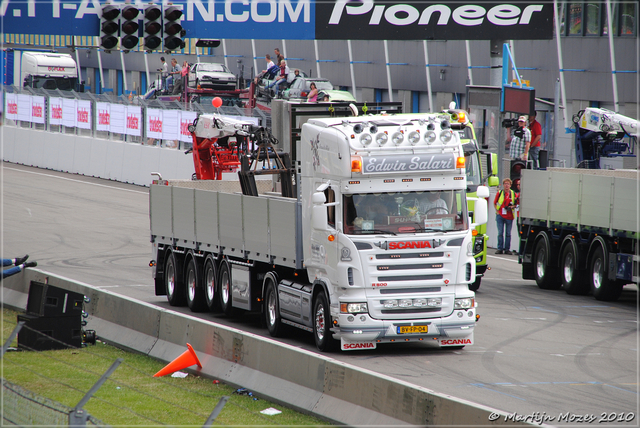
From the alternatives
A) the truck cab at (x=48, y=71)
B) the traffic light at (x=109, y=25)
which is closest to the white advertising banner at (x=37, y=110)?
the truck cab at (x=48, y=71)

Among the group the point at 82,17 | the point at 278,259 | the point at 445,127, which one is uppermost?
the point at 82,17

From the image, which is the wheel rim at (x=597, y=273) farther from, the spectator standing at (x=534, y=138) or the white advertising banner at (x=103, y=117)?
the white advertising banner at (x=103, y=117)

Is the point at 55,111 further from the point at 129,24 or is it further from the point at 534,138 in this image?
the point at 534,138

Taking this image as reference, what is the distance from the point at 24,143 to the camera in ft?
143

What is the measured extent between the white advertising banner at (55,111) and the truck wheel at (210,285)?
25.4 meters

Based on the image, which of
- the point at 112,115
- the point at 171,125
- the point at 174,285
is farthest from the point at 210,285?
the point at 112,115

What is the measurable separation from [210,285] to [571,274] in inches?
271

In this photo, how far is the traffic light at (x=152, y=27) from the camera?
24312mm

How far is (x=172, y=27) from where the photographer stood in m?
24.7

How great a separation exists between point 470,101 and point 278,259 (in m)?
13.5

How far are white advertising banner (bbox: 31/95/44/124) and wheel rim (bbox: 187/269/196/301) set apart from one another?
2612 centimetres

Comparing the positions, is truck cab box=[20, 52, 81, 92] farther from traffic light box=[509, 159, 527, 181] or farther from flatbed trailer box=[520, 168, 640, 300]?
flatbed trailer box=[520, 168, 640, 300]

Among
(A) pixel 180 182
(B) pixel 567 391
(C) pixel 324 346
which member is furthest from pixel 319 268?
(A) pixel 180 182

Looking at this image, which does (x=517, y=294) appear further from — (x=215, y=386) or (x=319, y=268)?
(x=215, y=386)
